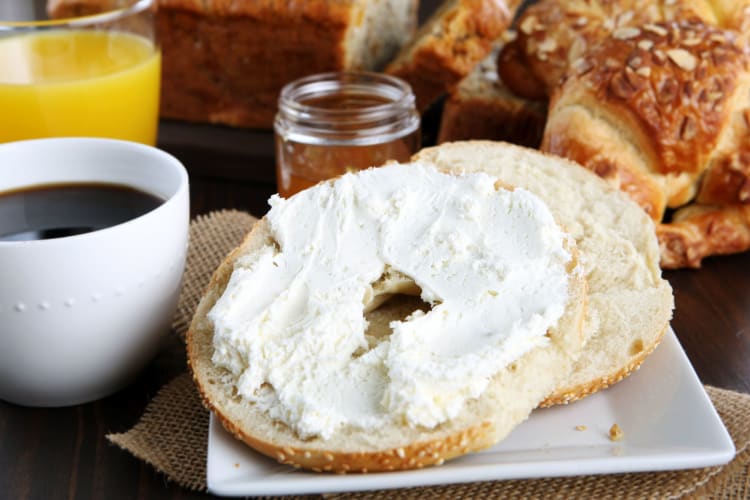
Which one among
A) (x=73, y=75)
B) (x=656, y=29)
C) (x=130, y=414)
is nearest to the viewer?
(x=130, y=414)

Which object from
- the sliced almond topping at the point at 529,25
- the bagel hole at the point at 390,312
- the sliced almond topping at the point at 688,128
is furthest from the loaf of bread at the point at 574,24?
the bagel hole at the point at 390,312

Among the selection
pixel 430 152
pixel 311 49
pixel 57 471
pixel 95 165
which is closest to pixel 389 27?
pixel 311 49

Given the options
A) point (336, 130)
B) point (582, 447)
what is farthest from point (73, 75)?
point (582, 447)

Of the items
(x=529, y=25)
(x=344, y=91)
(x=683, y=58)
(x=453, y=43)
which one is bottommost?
(x=344, y=91)

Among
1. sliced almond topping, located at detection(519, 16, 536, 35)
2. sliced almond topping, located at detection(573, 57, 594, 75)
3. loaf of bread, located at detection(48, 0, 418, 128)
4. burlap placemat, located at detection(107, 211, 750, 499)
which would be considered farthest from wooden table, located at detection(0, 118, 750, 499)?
Answer: sliced almond topping, located at detection(519, 16, 536, 35)

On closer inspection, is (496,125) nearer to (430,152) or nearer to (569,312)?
(430,152)

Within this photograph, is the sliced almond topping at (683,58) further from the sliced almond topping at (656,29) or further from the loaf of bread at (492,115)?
the loaf of bread at (492,115)

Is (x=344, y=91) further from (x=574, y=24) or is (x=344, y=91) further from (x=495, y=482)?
(x=495, y=482)

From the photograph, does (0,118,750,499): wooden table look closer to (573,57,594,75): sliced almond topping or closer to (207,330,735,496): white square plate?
(207,330,735,496): white square plate
